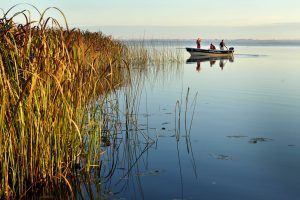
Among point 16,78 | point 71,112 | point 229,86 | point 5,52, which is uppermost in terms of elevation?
point 5,52

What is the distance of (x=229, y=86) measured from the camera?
709 inches

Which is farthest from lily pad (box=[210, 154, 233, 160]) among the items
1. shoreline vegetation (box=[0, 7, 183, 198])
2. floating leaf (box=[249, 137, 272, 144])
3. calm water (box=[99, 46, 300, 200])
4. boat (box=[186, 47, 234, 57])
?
boat (box=[186, 47, 234, 57])

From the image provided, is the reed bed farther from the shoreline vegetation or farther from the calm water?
the calm water

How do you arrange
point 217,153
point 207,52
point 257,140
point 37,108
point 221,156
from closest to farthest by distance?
point 37,108 < point 221,156 < point 217,153 < point 257,140 < point 207,52

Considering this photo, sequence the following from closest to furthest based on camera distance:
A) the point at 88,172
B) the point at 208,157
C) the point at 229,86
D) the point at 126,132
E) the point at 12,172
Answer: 1. the point at 12,172
2. the point at 88,172
3. the point at 208,157
4. the point at 126,132
5. the point at 229,86

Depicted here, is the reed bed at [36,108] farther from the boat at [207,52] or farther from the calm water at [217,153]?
the boat at [207,52]

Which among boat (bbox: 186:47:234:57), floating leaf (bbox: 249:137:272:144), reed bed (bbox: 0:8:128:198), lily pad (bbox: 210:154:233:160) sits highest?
reed bed (bbox: 0:8:128:198)

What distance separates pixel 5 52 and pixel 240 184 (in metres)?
3.67

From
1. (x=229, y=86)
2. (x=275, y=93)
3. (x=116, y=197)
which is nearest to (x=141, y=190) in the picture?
(x=116, y=197)

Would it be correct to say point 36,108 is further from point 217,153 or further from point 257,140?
point 257,140

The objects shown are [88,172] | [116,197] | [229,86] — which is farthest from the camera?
[229,86]

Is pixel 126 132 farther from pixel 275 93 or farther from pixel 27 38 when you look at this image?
pixel 275 93

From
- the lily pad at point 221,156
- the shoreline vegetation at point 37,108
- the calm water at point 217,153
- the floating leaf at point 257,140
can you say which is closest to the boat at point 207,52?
the calm water at point 217,153

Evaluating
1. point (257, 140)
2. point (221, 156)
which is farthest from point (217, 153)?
point (257, 140)
